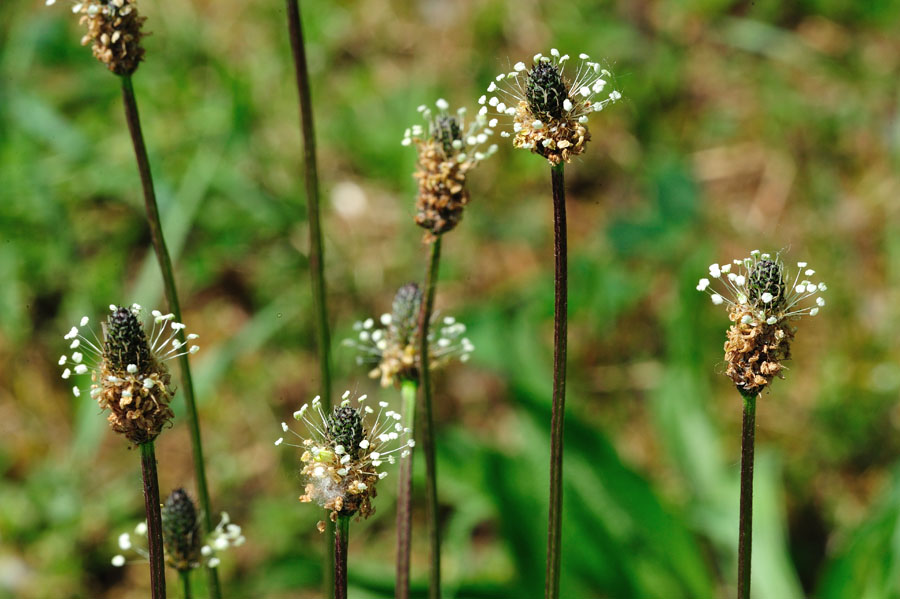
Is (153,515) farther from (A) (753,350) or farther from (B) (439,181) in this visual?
(A) (753,350)

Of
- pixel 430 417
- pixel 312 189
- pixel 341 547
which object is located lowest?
pixel 341 547

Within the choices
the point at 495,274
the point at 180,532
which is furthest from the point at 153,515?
the point at 495,274

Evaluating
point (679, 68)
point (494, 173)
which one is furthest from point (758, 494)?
point (679, 68)

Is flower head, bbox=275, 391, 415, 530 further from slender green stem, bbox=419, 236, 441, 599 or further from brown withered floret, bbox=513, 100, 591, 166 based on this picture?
brown withered floret, bbox=513, 100, 591, 166

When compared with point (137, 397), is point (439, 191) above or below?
above

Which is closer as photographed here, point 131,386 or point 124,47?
point 131,386

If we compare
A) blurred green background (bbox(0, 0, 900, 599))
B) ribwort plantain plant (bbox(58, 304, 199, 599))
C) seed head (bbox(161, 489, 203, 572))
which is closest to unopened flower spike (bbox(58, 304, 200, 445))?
ribwort plantain plant (bbox(58, 304, 199, 599))

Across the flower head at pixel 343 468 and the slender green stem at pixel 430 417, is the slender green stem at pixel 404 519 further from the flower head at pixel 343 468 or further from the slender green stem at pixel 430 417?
the flower head at pixel 343 468

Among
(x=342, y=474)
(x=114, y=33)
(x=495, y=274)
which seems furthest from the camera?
(x=495, y=274)
